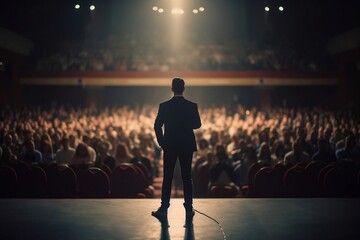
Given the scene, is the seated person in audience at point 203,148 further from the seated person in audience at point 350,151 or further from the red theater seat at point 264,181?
the red theater seat at point 264,181

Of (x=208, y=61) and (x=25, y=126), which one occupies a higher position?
(x=208, y=61)

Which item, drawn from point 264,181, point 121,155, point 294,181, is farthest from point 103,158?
point 294,181

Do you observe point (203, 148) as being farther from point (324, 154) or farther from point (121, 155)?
point (324, 154)

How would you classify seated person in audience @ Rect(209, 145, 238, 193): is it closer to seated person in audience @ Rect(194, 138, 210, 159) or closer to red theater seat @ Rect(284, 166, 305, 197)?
red theater seat @ Rect(284, 166, 305, 197)

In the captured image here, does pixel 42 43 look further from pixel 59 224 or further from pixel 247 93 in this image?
pixel 59 224

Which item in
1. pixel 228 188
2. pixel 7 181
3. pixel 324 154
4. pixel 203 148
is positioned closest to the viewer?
pixel 7 181

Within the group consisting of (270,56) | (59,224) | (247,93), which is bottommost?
(59,224)

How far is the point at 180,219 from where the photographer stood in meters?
5.64

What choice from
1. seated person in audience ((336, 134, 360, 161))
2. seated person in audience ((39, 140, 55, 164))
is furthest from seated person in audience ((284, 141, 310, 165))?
seated person in audience ((39, 140, 55, 164))

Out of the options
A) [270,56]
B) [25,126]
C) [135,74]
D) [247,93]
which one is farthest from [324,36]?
[25,126]

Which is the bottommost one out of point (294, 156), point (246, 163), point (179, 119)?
point (246, 163)

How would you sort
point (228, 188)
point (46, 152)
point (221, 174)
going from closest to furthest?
point (228, 188), point (221, 174), point (46, 152)

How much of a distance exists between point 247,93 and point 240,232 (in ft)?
83.9

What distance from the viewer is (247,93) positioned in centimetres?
3025
